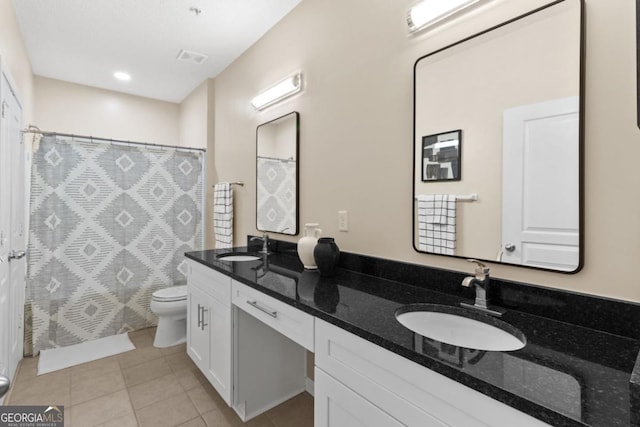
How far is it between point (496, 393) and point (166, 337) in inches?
105

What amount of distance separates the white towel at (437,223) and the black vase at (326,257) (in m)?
0.43

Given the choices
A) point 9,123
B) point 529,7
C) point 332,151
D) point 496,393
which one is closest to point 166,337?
point 9,123

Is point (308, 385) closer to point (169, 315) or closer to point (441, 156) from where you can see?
point (169, 315)

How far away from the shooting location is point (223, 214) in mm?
2934

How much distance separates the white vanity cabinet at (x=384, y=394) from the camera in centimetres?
70

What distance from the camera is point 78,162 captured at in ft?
8.63

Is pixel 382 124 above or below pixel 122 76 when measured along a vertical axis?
below

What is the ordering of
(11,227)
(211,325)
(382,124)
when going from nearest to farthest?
1. (382,124)
2. (211,325)
3. (11,227)

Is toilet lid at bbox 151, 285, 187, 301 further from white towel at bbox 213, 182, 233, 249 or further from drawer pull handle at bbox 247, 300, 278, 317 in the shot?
drawer pull handle at bbox 247, 300, 278, 317

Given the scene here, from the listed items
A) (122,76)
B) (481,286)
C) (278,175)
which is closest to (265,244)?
(278,175)

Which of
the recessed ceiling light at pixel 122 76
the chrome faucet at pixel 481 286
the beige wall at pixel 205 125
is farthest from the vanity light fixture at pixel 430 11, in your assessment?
the recessed ceiling light at pixel 122 76

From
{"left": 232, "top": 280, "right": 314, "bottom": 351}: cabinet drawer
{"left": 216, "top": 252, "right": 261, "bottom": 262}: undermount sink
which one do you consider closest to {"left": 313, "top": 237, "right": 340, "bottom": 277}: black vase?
{"left": 232, "top": 280, "right": 314, "bottom": 351}: cabinet drawer

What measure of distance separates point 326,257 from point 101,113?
11.1 feet

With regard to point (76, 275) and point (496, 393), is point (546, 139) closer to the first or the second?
point (496, 393)
